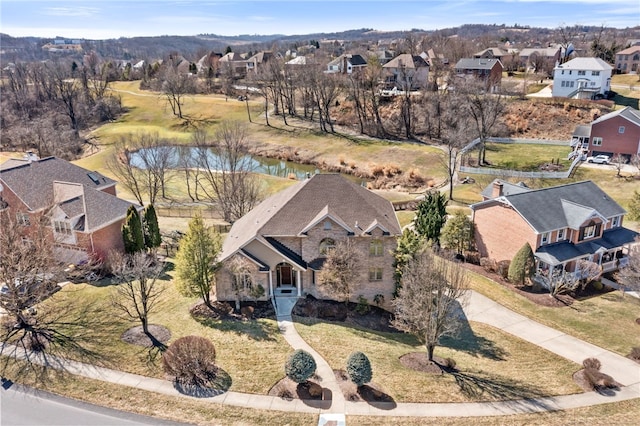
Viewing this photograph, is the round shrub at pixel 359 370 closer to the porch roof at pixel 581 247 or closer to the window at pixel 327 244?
the window at pixel 327 244

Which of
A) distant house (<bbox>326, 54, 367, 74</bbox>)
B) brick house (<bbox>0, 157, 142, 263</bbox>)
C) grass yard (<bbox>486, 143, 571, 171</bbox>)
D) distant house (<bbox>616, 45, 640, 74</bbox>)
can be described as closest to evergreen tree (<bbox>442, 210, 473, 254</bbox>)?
brick house (<bbox>0, 157, 142, 263</bbox>)

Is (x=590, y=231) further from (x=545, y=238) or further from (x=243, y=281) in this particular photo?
(x=243, y=281)

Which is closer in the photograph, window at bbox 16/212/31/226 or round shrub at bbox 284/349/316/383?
round shrub at bbox 284/349/316/383

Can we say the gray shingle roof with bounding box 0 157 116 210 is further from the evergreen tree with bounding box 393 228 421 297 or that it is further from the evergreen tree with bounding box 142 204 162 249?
the evergreen tree with bounding box 393 228 421 297

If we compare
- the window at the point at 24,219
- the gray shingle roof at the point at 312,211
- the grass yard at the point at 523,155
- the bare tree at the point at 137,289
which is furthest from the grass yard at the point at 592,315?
the window at the point at 24,219

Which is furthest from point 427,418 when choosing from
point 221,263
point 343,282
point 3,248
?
point 3,248

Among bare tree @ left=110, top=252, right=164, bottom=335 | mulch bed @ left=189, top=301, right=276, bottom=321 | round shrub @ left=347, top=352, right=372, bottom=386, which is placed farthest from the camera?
mulch bed @ left=189, top=301, right=276, bottom=321
